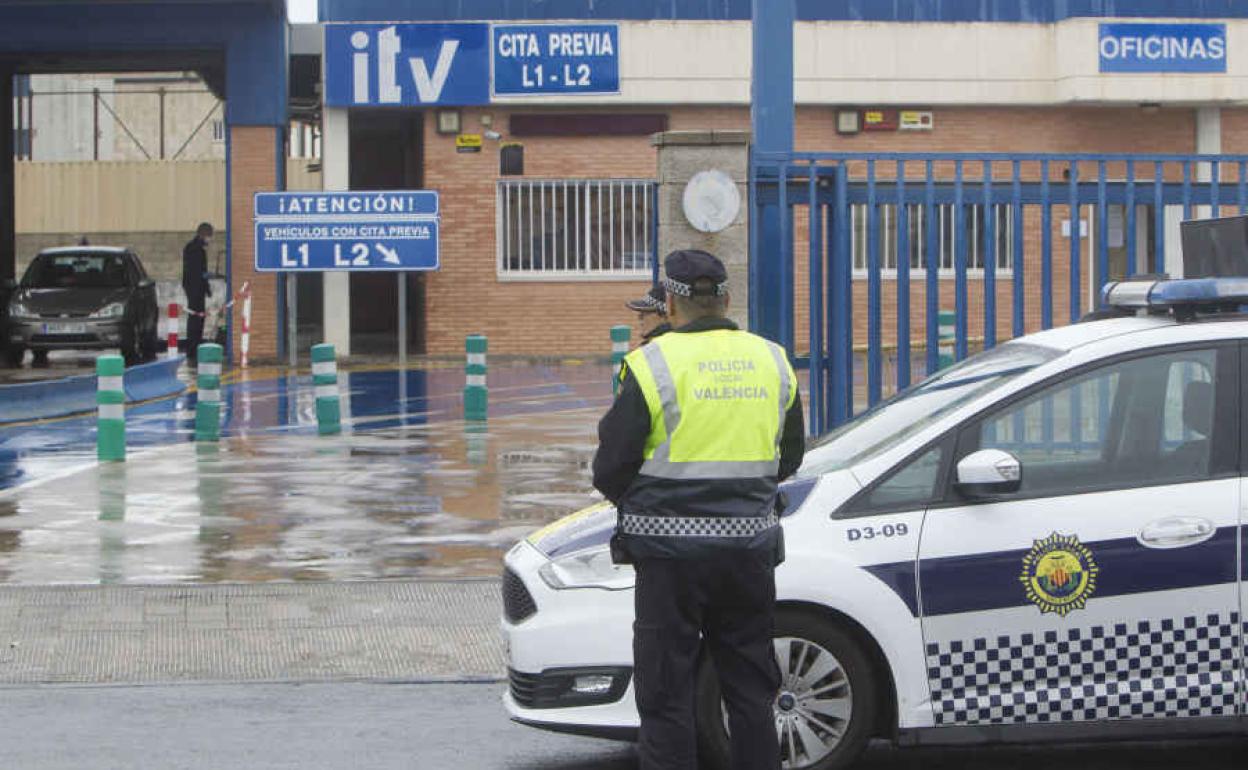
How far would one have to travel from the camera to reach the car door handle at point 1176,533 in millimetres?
6734

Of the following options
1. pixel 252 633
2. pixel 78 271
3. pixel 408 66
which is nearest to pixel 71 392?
pixel 78 271

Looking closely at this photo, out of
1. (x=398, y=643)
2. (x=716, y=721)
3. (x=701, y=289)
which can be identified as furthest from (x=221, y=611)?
(x=701, y=289)

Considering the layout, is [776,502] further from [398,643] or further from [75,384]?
[75,384]

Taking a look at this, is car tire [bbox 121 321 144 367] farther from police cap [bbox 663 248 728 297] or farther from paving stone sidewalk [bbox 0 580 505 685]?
police cap [bbox 663 248 728 297]

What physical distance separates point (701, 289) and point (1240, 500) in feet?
6.38

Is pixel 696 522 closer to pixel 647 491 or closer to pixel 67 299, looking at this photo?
pixel 647 491

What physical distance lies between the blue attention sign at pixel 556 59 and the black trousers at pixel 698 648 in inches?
958

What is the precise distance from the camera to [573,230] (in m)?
30.7

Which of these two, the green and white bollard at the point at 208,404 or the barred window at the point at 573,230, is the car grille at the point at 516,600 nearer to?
the green and white bollard at the point at 208,404

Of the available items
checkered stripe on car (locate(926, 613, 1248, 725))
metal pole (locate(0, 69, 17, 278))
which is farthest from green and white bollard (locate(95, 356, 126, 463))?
metal pole (locate(0, 69, 17, 278))

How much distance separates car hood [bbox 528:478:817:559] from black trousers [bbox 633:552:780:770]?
0.76m

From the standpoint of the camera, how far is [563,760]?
24.3 feet

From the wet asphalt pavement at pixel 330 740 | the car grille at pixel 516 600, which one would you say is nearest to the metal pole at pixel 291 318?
the wet asphalt pavement at pixel 330 740

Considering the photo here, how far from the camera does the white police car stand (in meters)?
6.71
